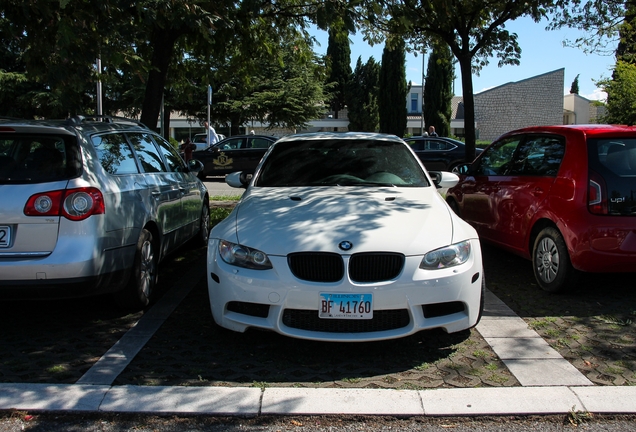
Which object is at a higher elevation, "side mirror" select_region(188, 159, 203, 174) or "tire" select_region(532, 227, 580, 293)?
"side mirror" select_region(188, 159, 203, 174)

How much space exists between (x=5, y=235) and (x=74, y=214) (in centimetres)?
50

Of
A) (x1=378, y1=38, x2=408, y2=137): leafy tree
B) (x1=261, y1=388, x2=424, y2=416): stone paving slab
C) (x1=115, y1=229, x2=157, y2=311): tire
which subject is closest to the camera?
(x1=261, y1=388, x2=424, y2=416): stone paving slab

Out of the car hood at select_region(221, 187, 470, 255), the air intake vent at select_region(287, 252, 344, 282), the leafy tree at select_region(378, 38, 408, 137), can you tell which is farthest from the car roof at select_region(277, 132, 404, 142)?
the leafy tree at select_region(378, 38, 408, 137)

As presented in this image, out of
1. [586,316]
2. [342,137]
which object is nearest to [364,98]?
[342,137]

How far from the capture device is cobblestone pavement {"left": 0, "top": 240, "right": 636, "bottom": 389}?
390 centimetres

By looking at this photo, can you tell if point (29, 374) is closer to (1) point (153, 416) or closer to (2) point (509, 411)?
(1) point (153, 416)

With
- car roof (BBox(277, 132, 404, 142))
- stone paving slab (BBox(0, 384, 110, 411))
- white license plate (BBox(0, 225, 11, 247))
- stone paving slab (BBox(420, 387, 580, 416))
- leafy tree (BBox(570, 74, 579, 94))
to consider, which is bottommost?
stone paving slab (BBox(420, 387, 580, 416))

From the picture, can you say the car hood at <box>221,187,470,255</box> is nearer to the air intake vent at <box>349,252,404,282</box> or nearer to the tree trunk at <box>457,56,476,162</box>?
the air intake vent at <box>349,252,404,282</box>

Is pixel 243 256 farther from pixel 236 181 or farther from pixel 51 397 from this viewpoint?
pixel 236 181

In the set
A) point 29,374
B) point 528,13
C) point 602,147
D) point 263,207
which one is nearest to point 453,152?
point 528,13

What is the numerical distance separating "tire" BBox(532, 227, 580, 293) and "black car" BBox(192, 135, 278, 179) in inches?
603

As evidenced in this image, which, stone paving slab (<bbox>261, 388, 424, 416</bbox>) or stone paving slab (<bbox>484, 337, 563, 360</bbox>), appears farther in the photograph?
stone paving slab (<bbox>484, 337, 563, 360</bbox>)

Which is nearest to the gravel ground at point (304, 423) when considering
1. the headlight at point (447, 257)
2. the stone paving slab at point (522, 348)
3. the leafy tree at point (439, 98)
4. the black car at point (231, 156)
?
the stone paving slab at point (522, 348)

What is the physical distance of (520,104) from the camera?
2051 inches
